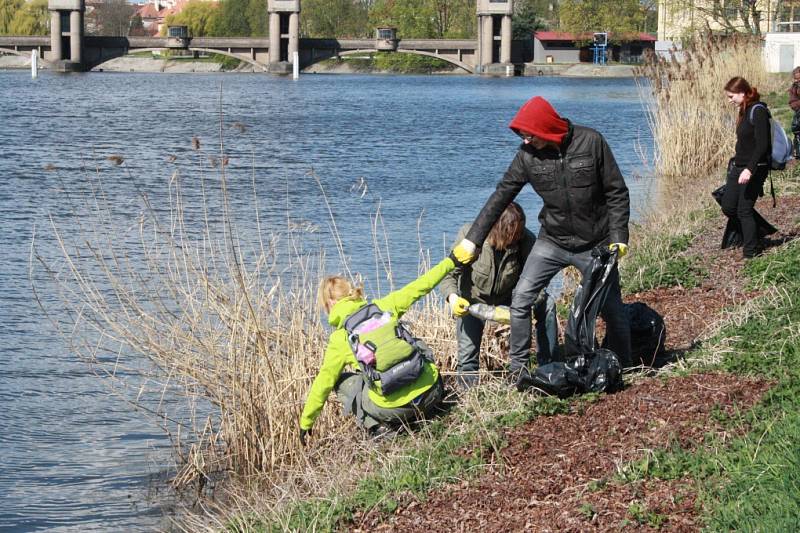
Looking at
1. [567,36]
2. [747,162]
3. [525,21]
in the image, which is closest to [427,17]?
[525,21]

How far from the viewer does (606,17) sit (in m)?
108

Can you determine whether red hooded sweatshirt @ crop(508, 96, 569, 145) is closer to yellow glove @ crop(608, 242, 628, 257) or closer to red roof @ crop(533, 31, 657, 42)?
yellow glove @ crop(608, 242, 628, 257)

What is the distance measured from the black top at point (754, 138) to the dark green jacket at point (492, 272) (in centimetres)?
297

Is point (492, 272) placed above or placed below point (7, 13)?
below

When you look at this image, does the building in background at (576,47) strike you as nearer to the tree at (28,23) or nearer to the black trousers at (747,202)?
the tree at (28,23)

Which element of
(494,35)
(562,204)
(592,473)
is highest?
(494,35)

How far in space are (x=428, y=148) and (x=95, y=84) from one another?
4810 cm

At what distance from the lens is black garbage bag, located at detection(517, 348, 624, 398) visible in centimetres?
648

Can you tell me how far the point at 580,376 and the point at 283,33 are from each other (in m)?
110

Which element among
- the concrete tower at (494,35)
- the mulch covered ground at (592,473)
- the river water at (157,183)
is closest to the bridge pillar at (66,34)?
the concrete tower at (494,35)

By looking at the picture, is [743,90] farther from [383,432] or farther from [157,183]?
[157,183]

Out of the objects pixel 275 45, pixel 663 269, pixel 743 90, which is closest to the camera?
pixel 743 90

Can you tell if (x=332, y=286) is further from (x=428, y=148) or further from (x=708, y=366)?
(x=428, y=148)

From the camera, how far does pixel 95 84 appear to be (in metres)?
75.6
